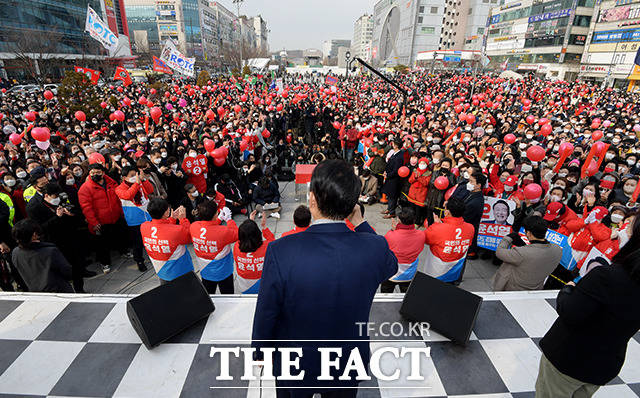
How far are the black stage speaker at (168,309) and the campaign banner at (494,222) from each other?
176 inches

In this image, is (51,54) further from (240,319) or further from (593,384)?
(593,384)

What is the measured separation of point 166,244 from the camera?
324cm

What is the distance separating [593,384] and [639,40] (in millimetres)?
50855

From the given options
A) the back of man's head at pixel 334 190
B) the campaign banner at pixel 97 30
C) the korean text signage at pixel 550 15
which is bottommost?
the back of man's head at pixel 334 190

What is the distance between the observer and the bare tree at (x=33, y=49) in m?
23.2

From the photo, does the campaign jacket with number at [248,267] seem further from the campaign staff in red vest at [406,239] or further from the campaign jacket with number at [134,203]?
the campaign jacket with number at [134,203]

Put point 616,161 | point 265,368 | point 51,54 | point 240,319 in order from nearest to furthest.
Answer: point 265,368
point 240,319
point 616,161
point 51,54

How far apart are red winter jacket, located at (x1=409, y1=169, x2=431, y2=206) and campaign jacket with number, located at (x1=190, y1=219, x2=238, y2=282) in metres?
4.05

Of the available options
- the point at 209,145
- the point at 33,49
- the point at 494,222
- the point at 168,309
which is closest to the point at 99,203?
the point at 209,145

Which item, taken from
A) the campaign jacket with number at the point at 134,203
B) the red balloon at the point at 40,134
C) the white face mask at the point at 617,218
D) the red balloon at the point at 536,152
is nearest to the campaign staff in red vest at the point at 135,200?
the campaign jacket with number at the point at 134,203

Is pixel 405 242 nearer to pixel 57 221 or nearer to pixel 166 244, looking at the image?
pixel 166 244

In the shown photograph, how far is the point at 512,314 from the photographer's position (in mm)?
2527

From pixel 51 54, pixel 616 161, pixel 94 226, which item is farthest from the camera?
pixel 51 54

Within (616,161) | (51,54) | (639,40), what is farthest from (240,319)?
(639,40)
